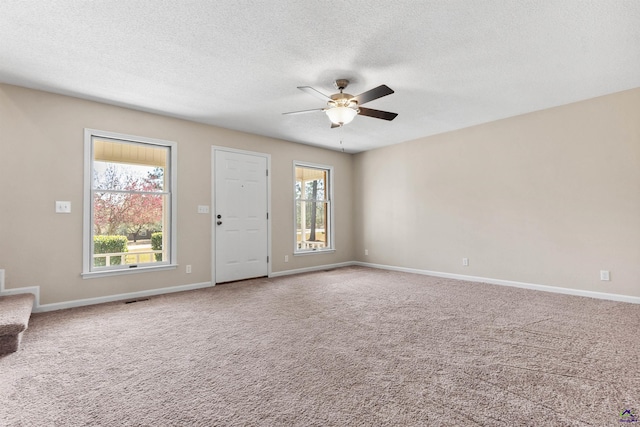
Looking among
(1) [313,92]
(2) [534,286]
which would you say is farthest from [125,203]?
(2) [534,286]

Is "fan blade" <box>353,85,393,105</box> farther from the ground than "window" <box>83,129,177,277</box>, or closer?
farther from the ground

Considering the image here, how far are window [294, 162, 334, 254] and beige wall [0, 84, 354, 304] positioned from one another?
1.95 m

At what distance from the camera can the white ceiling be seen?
227 cm

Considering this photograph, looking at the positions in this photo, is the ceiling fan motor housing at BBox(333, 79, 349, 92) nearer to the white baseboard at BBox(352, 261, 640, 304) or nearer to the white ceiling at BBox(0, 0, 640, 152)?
the white ceiling at BBox(0, 0, 640, 152)

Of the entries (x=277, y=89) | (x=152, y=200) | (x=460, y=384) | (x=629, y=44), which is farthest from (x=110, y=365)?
(x=629, y=44)

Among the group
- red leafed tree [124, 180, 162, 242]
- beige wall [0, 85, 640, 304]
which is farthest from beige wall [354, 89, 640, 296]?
red leafed tree [124, 180, 162, 242]

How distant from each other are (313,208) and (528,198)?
3.74 m

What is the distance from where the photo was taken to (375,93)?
2.98 m

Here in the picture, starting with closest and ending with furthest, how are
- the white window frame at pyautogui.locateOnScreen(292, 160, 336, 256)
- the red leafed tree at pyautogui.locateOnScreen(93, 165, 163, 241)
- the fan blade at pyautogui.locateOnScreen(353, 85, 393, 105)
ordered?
the fan blade at pyautogui.locateOnScreen(353, 85, 393, 105), the red leafed tree at pyautogui.locateOnScreen(93, 165, 163, 241), the white window frame at pyautogui.locateOnScreen(292, 160, 336, 256)

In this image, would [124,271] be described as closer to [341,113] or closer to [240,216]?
[240,216]

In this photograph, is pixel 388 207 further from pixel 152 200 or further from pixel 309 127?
pixel 152 200

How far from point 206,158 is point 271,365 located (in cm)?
359

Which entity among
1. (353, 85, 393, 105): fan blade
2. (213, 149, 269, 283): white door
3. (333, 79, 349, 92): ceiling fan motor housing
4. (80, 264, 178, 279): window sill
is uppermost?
(333, 79, 349, 92): ceiling fan motor housing

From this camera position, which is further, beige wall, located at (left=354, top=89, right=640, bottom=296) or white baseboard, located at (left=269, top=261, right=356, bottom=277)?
white baseboard, located at (left=269, top=261, right=356, bottom=277)
